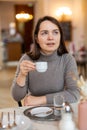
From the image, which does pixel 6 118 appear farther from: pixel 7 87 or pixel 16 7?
pixel 16 7

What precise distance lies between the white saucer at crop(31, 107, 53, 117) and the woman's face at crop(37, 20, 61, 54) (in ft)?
1.65

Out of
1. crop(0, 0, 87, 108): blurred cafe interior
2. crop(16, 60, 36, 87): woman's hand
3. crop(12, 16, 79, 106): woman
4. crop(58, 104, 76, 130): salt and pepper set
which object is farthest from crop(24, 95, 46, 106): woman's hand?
crop(0, 0, 87, 108): blurred cafe interior

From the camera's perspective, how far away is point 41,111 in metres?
1.46

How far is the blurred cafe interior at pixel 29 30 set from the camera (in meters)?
6.52

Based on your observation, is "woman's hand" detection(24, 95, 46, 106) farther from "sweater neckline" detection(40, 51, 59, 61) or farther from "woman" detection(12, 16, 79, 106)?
"sweater neckline" detection(40, 51, 59, 61)

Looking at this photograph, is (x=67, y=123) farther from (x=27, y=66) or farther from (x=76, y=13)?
(x=76, y=13)

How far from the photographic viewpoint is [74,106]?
5.11 feet

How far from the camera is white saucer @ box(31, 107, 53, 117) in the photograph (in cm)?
141

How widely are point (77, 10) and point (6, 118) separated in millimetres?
7450

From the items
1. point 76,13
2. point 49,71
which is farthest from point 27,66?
point 76,13

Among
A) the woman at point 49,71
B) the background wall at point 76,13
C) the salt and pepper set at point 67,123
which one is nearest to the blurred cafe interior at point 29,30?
the background wall at point 76,13

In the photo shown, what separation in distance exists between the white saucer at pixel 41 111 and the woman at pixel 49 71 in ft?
0.61

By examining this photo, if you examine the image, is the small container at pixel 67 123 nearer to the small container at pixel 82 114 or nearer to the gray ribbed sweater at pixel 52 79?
the small container at pixel 82 114

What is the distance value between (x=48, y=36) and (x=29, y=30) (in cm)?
1207
